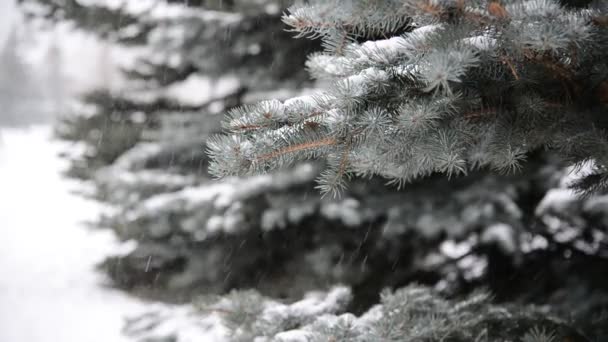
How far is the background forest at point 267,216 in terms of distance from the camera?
169cm

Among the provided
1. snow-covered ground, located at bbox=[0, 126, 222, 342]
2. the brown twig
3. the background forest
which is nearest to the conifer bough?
the brown twig

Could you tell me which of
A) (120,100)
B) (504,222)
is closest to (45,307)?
(120,100)

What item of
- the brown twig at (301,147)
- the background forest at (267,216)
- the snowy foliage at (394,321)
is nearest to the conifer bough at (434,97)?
the brown twig at (301,147)

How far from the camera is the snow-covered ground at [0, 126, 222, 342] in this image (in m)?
3.42

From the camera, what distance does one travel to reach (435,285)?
2340 mm

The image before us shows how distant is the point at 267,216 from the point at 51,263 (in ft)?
8.65

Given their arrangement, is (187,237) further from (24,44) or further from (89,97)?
(24,44)

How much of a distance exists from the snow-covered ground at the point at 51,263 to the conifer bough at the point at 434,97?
8.65 ft

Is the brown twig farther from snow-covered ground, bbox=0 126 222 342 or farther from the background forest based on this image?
snow-covered ground, bbox=0 126 222 342

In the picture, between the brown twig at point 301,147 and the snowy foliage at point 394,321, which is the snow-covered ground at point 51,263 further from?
the brown twig at point 301,147

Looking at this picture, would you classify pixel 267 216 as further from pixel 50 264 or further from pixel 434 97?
pixel 50 264

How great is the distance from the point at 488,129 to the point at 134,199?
7.97ft


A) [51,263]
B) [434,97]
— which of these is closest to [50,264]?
[51,263]

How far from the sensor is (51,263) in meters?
4.10
